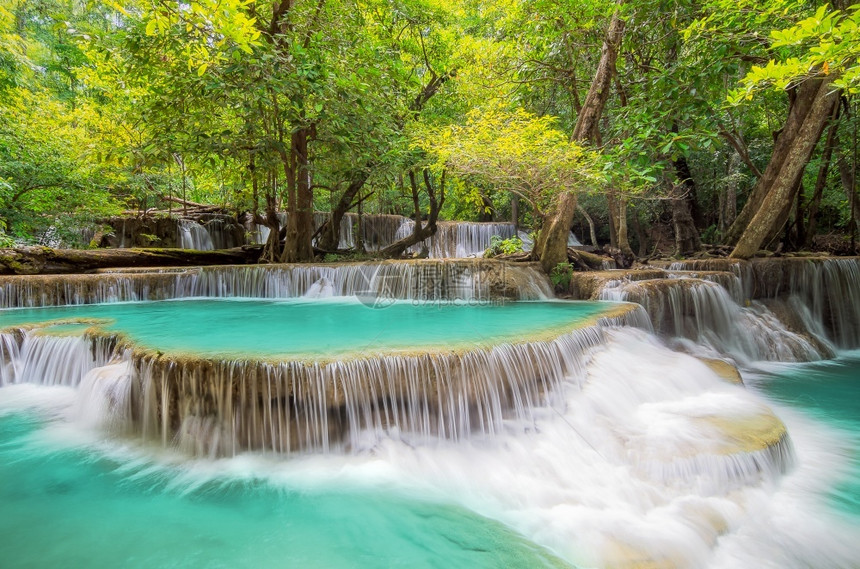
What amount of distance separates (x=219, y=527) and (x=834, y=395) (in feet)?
24.2

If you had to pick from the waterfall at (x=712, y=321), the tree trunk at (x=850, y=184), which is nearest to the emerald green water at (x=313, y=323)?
the waterfall at (x=712, y=321)

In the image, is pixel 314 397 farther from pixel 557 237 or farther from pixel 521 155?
pixel 557 237

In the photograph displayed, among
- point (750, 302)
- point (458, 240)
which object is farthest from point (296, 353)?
point (458, 240)

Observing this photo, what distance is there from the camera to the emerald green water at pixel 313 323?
4203 mm

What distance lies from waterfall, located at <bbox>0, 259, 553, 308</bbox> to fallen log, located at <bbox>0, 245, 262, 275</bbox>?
110 cm

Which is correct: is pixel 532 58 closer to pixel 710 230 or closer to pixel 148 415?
pixel 148 415

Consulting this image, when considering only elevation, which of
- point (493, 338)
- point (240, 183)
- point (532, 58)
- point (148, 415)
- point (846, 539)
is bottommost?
point (846, 539)

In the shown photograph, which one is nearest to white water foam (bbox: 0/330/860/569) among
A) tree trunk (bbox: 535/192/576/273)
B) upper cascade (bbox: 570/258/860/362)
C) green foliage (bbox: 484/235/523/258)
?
upper cascade (bbox: 570/258/860/362)

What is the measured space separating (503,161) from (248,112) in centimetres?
479

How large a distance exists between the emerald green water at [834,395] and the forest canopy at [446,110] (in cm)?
297

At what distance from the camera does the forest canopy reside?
6.89 meters

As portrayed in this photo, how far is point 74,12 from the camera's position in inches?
814

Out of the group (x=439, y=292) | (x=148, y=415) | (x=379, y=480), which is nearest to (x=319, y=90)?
(x=439, y=292)

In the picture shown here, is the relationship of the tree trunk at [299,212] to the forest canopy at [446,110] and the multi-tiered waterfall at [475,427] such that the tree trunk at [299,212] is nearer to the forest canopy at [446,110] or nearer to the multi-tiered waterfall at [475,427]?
the forest canopy at [446,110]
